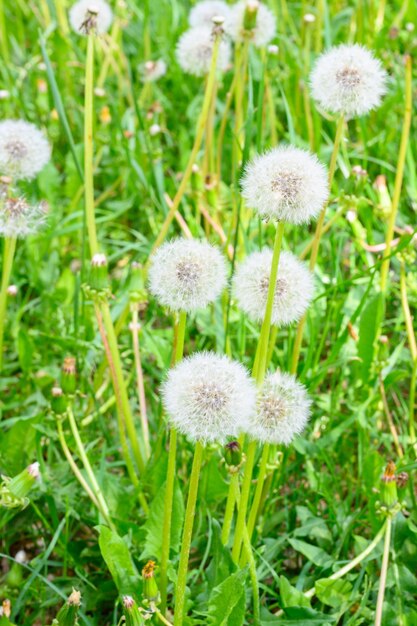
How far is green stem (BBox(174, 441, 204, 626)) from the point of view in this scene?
1285 mm

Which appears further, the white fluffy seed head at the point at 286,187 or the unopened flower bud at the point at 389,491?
the unopened flower bud at the point at 389,491

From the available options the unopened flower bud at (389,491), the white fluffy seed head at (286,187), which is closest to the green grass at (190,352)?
the unopened flower bud at (389,491)

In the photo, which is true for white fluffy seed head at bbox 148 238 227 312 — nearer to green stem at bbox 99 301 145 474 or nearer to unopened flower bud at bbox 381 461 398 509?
green stem at bbox 99 301 145 474

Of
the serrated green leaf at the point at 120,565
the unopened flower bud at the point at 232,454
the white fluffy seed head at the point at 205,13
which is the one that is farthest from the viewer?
the white fluffy seed head at the point at 205,13

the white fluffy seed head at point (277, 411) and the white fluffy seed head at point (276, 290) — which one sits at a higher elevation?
the white fluffy seed head at point (276, 290)

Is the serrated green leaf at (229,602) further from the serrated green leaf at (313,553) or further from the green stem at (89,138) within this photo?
the green stem at (89,138)

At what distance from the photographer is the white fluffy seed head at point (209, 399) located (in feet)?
4.11

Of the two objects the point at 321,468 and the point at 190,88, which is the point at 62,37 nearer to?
the point at 190,88

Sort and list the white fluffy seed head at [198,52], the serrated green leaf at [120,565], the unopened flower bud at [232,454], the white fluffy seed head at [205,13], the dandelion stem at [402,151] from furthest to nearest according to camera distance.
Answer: the white fluffy seed head at [205,13]
the white fluffy seed head at [198,52]
the dandelion stem at [402,151]
the serrated green leaf at [120,565]
the unopened flower bud at [232,454]

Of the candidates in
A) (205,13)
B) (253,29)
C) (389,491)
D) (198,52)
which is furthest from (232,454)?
(205,13)

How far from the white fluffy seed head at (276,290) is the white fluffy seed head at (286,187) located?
171 millimetres

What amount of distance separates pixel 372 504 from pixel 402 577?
5.7 inches

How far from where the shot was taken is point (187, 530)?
133 cm

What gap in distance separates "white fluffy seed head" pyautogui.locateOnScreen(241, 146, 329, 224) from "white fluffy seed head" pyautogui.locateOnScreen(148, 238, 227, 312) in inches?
4.8
